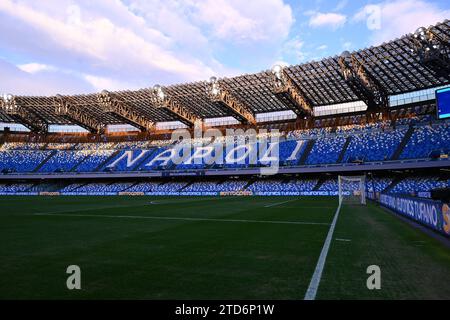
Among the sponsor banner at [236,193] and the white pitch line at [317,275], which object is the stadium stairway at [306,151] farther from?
the white pitch line at [317,275]

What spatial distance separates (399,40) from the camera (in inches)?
1527

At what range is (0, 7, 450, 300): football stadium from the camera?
6262 millimetres

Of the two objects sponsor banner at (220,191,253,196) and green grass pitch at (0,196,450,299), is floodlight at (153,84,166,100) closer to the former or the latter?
sponsor banner at (220,191,253,196)

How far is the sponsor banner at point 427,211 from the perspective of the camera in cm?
1093

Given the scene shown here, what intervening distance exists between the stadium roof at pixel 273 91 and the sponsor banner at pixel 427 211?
23357 mm

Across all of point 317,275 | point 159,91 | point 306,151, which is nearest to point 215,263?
point 317,275

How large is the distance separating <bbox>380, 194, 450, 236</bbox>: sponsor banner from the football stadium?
0.12 meters

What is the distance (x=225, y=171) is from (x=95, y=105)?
2872 cm

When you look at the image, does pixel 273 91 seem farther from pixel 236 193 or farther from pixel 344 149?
pixel 236 193

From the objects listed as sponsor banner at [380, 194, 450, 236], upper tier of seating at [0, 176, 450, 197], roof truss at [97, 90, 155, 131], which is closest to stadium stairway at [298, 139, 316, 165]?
upper tier of seating at [0, 176, 450, 197]

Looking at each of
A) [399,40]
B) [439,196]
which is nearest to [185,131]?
[399,40]

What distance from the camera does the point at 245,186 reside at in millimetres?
58875

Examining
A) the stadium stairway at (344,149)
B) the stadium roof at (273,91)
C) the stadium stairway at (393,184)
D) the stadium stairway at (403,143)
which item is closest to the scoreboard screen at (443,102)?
the stadium roof at (273,91)
